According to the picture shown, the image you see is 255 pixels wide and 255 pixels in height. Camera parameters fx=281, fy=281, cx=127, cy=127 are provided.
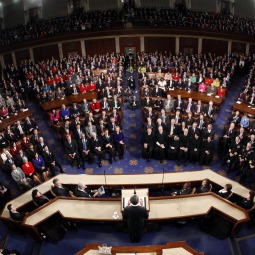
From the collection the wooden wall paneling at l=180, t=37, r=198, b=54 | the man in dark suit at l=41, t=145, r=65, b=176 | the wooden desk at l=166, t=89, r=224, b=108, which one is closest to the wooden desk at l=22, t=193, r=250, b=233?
the man in dark suit at l=41, t=145, r=65, b=176

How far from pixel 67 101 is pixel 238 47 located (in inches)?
452

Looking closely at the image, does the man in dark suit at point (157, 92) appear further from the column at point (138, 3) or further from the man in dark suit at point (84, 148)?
the column at point (138, 3)

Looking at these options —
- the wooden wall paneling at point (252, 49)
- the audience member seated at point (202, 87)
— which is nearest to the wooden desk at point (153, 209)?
the audience member seated at point (202, 87)

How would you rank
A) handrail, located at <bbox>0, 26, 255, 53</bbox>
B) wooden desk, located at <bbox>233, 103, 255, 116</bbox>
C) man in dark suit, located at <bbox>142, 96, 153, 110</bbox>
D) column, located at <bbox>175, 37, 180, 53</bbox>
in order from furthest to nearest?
column, located at <bbox>175, 37, 180, 53</bbox> → handrail, located at <bbox>0, 26, 255, 53</bbox> → man in dark suit, located at <bbox>142, 96, 153, 110</bbox> → wooden desk, located at <bbox>233, 103, 255, 116</bbox>

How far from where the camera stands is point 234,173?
877 centimetres

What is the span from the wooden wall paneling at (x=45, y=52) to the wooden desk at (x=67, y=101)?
A: 27.8ft

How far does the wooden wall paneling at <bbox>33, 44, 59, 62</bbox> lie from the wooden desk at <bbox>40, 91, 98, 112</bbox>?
8.47m

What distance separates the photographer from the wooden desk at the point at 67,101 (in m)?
11.8

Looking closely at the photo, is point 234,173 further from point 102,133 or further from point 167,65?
point 167,65

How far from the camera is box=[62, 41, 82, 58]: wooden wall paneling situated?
1964cm

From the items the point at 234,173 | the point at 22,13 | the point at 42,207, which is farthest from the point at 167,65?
the point at 22,13

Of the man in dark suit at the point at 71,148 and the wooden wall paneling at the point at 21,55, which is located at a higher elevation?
the wooden wall paneling at the point at 21,55

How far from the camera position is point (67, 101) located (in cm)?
1219

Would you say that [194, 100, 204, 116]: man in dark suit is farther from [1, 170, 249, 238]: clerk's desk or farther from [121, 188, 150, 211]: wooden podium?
[121, 188, 150, 211]: wooden podium
